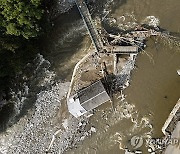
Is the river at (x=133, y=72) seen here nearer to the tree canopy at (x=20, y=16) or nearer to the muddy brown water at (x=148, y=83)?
the muddy brown water at (x=148, y=83)

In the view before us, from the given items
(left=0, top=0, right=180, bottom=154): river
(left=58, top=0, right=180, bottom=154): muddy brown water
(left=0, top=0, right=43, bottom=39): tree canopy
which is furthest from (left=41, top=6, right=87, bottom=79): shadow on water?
(left=0, top=0, right=43, bottom=39): tree canopy

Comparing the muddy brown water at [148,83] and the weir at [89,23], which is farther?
the muddy brown water at [148,83]

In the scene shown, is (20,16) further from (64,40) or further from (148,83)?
(148,83)

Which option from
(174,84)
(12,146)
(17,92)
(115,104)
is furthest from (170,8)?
(12,146)

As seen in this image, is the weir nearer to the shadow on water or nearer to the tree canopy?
the shadow on water

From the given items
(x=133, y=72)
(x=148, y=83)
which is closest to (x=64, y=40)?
(x=133, y=72)

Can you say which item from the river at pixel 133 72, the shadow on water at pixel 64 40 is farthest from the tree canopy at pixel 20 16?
the river at pixel 133 72

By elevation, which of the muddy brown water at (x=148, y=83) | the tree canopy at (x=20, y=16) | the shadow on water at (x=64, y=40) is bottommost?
the muddy brown water at (x=148, y=83)

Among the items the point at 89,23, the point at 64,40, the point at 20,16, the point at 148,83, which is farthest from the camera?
the point at 64,40
